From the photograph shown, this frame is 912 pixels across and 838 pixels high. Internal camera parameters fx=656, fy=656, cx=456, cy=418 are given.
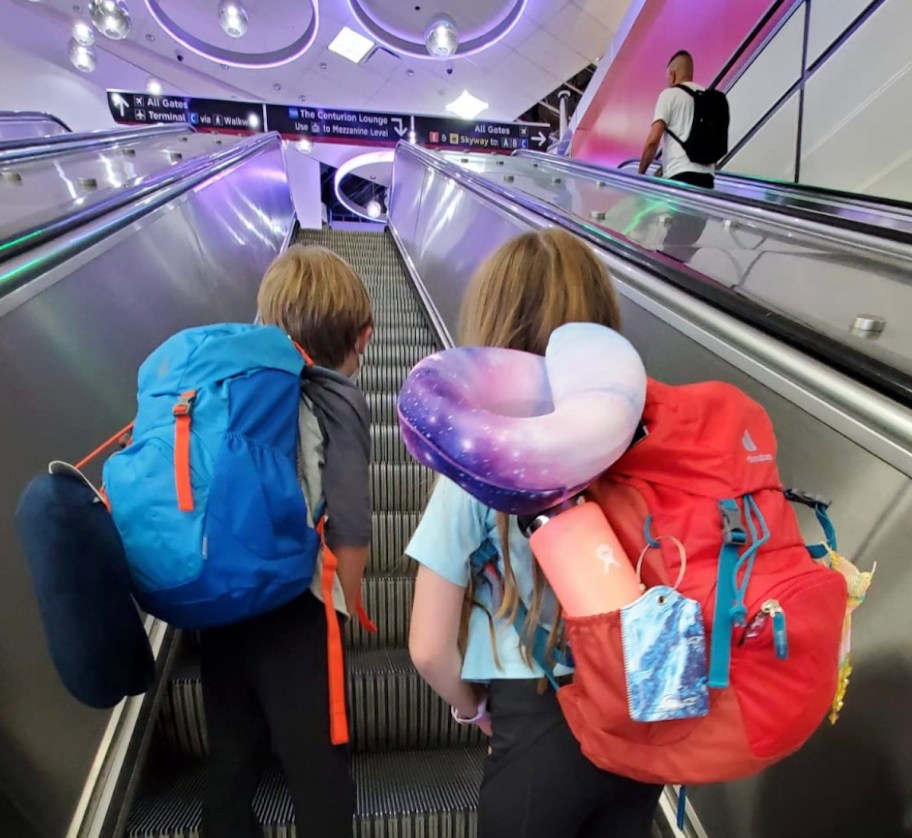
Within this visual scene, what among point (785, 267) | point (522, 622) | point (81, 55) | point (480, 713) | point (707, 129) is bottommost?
point (480, 713)

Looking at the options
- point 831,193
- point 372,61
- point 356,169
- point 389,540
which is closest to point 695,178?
point 831,193

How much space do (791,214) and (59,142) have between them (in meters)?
4.68

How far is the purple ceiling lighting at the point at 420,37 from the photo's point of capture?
11617mm

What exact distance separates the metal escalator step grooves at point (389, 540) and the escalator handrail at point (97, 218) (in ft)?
4.41

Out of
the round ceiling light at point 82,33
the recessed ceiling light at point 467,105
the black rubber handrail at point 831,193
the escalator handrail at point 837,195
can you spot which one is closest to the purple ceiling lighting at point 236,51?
the round ceiling light at point 82,33

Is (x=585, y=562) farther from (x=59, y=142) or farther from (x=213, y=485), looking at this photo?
(x=59, y=142)

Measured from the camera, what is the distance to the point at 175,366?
1149 millimetres

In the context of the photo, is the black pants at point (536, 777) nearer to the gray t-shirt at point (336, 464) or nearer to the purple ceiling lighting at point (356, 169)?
the gray t-shirt at point (336, 464)

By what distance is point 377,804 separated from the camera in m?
1.64

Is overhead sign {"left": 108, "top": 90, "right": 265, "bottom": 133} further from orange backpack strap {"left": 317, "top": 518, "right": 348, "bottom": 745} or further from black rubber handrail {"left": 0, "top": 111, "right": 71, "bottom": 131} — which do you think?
orange backpack strap {"left": 317, "top": 518, "right": 348, "bottom": 745}

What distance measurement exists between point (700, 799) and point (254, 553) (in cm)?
115

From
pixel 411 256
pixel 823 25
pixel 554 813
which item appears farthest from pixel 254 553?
pixel 823 25

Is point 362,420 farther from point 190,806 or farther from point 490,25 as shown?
point 490,25

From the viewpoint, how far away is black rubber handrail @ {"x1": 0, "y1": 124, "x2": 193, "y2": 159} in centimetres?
375
